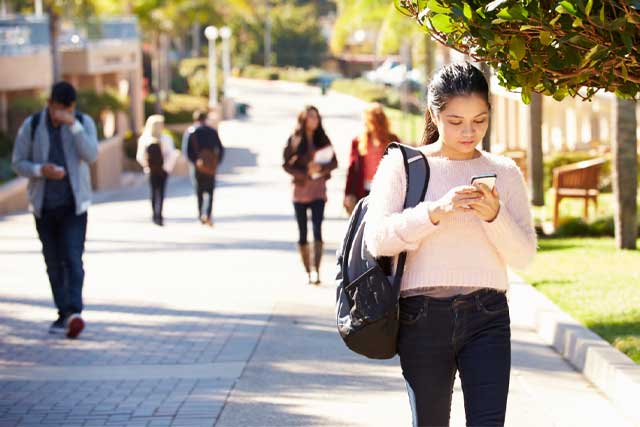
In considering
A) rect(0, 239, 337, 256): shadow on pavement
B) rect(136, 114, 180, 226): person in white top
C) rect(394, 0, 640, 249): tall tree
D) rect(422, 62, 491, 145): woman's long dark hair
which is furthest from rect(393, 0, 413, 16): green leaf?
rect(136, 114, 180, 226): person in white top

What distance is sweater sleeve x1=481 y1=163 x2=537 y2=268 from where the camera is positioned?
183 inches

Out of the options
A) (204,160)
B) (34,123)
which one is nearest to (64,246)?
(34,123)

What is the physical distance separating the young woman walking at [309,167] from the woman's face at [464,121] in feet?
25.6

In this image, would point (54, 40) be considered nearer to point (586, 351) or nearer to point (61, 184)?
point (61, 184)

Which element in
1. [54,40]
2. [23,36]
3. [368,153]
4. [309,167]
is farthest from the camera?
[54,40]

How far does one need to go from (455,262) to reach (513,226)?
0.24m

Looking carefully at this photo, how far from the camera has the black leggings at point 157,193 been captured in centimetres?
2048

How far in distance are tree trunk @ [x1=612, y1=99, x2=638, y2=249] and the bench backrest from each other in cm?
289

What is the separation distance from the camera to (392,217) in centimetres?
466

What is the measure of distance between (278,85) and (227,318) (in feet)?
270

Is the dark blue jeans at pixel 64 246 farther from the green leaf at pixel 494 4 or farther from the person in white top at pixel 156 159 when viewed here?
the person in white top at pixel 156 159

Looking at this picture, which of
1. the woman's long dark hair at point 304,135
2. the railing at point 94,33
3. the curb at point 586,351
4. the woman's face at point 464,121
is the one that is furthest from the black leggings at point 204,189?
the railing at point 94,33

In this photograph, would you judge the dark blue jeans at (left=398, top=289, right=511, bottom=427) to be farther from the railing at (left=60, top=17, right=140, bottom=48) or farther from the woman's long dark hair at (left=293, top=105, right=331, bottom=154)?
the railing at (left=60, top=17, right=140, bottom=48)

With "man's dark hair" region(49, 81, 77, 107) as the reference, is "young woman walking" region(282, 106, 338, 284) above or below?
below
